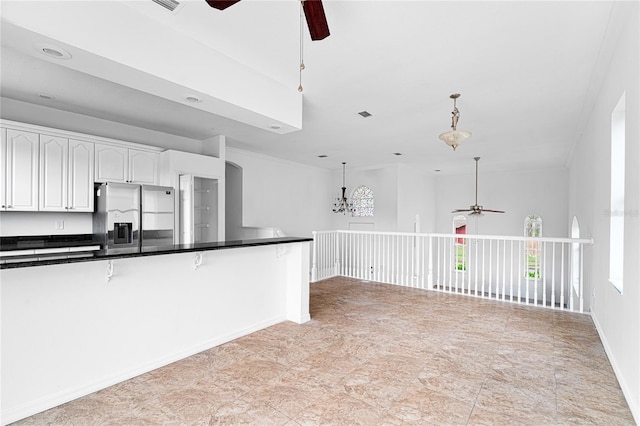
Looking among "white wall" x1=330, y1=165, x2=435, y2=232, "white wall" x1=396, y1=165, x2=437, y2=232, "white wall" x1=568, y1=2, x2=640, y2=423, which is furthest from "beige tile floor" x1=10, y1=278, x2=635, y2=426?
"white wall" x1=396, y1=165, x2=437, y2=232

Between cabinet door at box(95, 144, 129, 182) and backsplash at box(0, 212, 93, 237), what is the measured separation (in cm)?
66

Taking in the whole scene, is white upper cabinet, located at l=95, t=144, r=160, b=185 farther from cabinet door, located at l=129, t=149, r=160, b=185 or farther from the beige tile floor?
the beige tile floor

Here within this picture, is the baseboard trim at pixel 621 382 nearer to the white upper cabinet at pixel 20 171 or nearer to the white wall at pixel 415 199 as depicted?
the white wall at pixel 415 199

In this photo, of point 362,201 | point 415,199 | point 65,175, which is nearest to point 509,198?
point 415,199

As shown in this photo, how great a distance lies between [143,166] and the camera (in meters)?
4.78

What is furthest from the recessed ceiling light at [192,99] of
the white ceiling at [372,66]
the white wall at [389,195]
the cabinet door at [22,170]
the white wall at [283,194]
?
the white wall at [389,195]

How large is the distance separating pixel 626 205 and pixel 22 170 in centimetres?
593

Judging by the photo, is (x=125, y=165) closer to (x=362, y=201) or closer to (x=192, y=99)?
(x=192, y=99)

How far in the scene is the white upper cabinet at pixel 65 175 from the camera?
153 inches

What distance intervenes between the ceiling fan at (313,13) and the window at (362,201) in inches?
284

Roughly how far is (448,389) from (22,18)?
3564 millimetres

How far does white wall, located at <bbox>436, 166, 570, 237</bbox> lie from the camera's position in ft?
29.2

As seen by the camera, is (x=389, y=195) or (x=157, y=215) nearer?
(x=157, y=215)

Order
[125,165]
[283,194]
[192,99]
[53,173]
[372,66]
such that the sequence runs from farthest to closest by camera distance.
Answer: [283,194] → [125,165] → [53,173] → [372,66] → [192,99]
